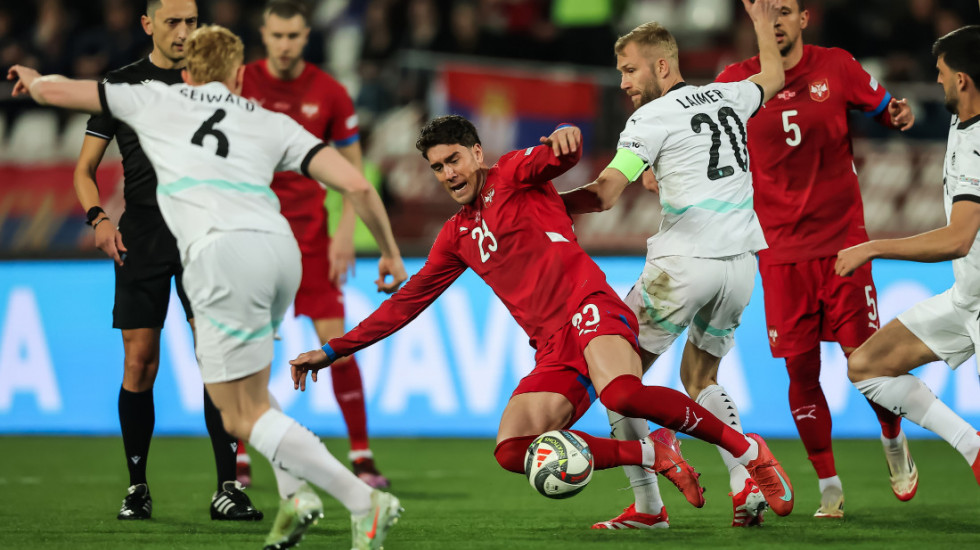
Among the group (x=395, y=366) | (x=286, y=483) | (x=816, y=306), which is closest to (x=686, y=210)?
(x=816, y=306)

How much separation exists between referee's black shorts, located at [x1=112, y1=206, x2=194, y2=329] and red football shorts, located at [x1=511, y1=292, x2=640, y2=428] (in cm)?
186

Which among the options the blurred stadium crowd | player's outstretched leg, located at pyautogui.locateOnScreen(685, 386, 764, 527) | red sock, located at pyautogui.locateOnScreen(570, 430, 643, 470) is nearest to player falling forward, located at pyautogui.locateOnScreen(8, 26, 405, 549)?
red sock, located at pyautogui.locateOnScreen(570, 430, 643, 470)

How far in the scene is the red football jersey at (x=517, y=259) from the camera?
17.3 ft

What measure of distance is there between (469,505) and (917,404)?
2308 millimetres

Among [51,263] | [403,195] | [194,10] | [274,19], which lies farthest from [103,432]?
[194,10]

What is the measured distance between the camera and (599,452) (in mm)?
4898

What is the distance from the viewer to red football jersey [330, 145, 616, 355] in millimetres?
5277

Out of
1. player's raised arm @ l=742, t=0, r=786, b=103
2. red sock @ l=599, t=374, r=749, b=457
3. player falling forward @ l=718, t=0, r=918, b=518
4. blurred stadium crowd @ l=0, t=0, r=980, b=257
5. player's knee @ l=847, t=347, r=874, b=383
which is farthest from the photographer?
blurred stadium crowd @ l=0, t=0, r=980, b=257

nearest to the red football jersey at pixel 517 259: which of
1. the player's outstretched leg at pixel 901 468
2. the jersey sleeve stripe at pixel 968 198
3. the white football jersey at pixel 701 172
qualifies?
the white football jersey at pixel 701 172

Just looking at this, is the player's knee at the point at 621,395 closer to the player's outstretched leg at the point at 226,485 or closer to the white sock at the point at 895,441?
the white sock at the point at 895,441

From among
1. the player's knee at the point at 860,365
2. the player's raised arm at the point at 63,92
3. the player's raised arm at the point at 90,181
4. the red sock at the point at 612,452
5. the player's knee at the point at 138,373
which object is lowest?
the red sock at the point at 612,452

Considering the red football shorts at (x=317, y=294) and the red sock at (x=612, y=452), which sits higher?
the red football shorts at (x=317, y=294)

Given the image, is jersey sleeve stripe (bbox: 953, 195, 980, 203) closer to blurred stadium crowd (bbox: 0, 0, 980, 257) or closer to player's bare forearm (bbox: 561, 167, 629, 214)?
player's bare forearm (bbox: 561, 167, 629, 214)

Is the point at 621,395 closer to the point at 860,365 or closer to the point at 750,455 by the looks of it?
the point at 750,455
